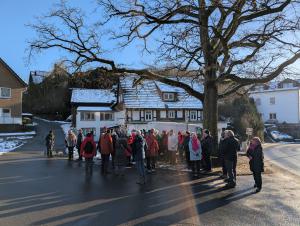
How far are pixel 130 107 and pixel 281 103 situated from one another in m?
35.7

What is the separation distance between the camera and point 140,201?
10.7 m

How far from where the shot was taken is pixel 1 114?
175 ft

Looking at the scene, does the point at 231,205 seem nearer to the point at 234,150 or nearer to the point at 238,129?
the point at 234,150

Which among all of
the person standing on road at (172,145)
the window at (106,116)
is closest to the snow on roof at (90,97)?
the window at (106,116)

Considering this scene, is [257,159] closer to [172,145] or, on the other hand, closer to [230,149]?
[230,149]

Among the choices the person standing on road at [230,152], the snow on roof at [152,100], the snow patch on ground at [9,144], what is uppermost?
the snow on roof at [152,100]

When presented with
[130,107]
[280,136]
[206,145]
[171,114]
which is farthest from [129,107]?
[206,145]

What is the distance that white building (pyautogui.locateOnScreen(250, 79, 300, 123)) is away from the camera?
249 feet

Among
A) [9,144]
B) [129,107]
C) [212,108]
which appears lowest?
[9,144]

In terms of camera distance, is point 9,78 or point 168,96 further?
point 168,96

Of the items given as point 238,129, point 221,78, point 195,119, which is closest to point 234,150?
point 221,78

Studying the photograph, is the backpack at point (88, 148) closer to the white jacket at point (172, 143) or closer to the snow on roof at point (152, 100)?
the white jacket at point (172, 143)

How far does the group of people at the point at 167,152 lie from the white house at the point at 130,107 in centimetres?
3355

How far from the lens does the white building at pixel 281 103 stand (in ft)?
249
